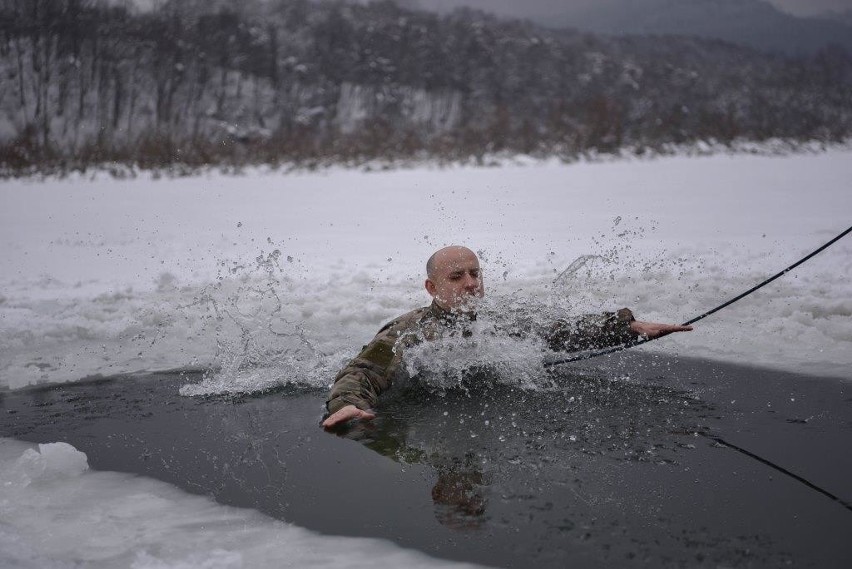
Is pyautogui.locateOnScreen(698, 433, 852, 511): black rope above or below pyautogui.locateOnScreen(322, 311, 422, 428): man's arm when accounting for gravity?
above

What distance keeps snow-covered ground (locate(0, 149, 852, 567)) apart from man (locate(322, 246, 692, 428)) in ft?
1.74

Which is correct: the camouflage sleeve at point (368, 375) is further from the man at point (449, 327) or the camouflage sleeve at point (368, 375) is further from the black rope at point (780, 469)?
the black rope at point (780, 469)

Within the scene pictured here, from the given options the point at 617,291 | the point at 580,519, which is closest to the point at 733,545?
the point at 580,519

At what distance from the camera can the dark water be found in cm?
224

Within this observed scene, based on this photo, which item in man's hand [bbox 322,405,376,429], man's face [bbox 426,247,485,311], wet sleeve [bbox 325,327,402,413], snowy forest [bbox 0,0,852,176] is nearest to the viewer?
man's hand [bbox 322,405,376,429]

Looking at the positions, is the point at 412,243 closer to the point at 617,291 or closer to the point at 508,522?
the point at 617,291

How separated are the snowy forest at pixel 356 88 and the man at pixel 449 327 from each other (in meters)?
16.3

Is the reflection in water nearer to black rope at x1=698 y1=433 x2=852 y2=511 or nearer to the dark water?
the dark water

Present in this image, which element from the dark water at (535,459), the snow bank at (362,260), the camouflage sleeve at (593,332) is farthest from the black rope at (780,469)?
the snow bank at (362,260)

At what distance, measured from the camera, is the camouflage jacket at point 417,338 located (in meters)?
3.48

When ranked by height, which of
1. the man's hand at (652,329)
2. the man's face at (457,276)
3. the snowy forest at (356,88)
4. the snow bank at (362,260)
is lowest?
the snow bank at (362,260)

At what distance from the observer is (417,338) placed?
12.4ft

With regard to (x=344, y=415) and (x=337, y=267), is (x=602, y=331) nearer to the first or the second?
(x=344, y=415)

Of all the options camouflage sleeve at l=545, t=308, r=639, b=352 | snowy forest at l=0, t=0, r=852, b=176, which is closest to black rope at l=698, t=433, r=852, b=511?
camouflage sleeve at l=545, t=308, r=639, b=352
